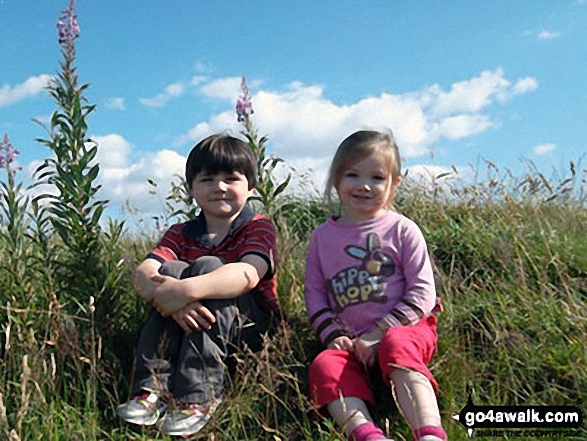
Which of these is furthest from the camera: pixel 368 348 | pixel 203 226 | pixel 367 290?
pixel 203 226

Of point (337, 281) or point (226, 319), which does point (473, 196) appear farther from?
point (226, 319)

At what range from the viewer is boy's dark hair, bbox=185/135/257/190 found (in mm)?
3344

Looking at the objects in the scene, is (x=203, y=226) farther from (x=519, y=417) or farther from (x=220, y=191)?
(x=519, y=417)

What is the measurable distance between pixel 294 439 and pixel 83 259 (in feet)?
5.26

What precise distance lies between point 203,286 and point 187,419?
23.1 inches

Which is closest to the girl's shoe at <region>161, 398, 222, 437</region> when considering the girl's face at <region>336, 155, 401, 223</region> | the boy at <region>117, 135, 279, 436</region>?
the boy at <region>117, 135, 279, 436</region>

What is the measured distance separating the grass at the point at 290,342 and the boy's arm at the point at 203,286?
0.99 feet

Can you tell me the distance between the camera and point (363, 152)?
3150mm

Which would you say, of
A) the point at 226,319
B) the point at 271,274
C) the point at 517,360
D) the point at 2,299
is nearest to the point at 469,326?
the point at 517,360

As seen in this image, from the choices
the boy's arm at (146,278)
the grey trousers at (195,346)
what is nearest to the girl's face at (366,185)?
the grey trousers at (195,346)

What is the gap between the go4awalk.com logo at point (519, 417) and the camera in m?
2.74

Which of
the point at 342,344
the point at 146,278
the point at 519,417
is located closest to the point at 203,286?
the point at 146,278

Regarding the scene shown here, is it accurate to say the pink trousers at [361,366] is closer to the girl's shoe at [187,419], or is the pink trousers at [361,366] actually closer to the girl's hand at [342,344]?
the girl's hand at [342,344]

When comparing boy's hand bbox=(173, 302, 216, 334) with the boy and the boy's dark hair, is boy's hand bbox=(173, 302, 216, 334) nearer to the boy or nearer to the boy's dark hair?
the boy
